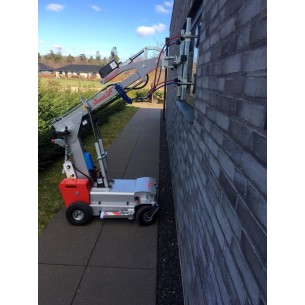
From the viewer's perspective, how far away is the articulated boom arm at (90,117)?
4.03 metres

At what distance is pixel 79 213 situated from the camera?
170 inches

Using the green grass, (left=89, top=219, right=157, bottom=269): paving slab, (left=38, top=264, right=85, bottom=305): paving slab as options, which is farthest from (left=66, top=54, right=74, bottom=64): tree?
(left=38, top=264, right=85, bottom=305): paving slab

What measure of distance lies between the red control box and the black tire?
10 centimetres

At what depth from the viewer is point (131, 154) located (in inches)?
336

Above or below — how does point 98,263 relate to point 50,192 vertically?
below

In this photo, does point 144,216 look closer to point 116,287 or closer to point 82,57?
point 116,287

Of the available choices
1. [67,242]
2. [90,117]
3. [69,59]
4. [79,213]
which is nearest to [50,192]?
[79,213]

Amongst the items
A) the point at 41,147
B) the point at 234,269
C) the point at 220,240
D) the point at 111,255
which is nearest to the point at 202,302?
the point at 220,240

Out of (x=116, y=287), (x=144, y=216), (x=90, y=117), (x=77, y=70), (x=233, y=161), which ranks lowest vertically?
(x=116, y=287)

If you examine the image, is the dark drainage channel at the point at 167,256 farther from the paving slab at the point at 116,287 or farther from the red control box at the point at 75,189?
the red control box at the point at 75,189

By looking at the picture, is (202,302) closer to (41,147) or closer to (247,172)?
(247,172)

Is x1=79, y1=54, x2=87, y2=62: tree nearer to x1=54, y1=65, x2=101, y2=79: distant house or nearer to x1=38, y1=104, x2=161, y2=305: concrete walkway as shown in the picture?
x1=54, y1=65, x2=101, y2=79: distant house

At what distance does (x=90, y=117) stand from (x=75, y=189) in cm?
116

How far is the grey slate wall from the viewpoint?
98cm
